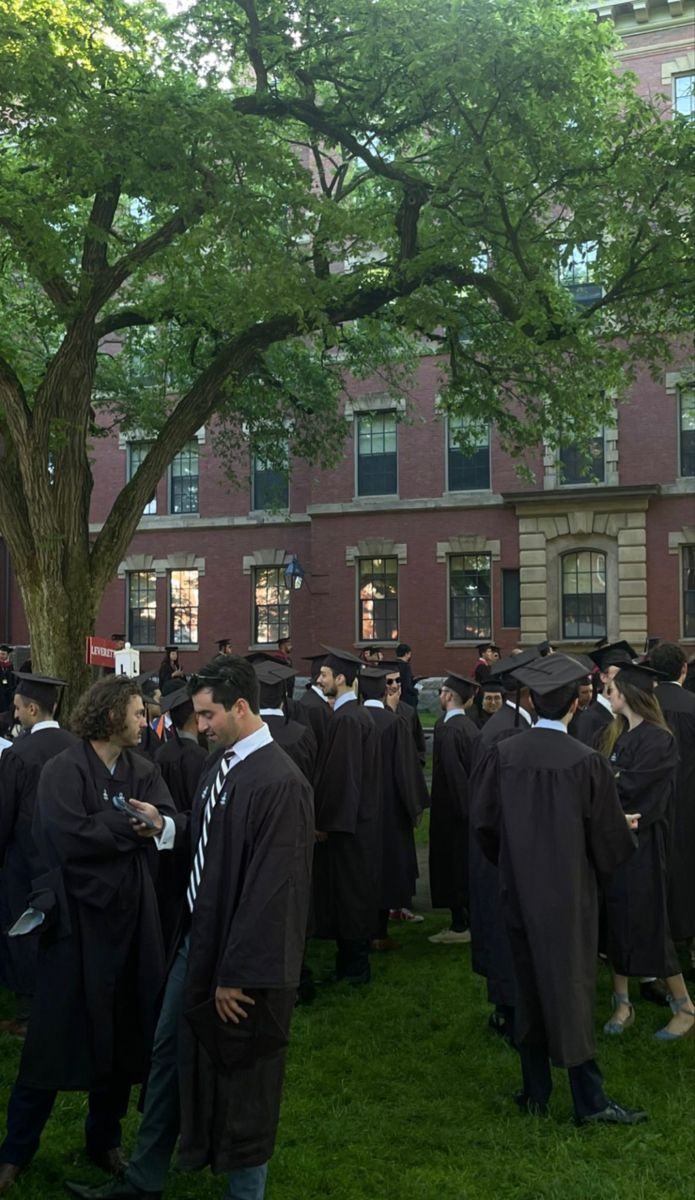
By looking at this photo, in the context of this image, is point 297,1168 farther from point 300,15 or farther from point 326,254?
point 300,15

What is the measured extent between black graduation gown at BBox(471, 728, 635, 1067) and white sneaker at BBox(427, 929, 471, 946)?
3445 millimetres

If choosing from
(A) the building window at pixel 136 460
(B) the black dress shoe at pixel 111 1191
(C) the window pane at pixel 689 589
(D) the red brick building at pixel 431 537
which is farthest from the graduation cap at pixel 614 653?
(A) the building window at pixel 136 460

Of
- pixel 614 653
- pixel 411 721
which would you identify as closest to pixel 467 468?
pixel 614 653

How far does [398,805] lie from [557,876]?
3759mm

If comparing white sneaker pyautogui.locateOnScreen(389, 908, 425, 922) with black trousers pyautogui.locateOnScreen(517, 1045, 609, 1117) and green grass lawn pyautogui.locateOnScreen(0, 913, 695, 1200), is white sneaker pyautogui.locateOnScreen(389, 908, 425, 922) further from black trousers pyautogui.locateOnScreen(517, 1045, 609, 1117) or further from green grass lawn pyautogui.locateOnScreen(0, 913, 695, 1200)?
black trousers pyautogui.locateOnScreen(517, 1045, 609, 1117)

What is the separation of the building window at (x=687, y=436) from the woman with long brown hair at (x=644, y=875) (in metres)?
19.8

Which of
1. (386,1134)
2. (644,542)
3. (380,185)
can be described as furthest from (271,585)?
(386,1134)

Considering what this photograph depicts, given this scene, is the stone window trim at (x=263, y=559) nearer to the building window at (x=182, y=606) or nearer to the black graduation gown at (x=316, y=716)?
the building window at (x=182, y=606)

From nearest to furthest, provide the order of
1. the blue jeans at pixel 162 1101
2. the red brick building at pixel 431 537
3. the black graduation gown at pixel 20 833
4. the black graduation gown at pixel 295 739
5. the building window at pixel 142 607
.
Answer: the blue jeans at pixel 162 1101
the black graduation gown at pixel 20 833
the black graduation gown at pixel 295 739
the red brick building at pixel 431 537
the building window at pixel 142 607

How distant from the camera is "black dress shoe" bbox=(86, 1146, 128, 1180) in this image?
4496 mm

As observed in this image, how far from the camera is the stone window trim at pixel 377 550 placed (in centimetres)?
2745

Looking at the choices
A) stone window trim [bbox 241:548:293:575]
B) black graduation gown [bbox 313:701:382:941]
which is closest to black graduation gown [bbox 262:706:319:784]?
black graduation gown [bbox 313:701:382:941]

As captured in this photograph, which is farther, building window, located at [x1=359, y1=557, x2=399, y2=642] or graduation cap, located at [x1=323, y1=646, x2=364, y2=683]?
building window, located at [x1=359, y1=557, x2=399, y2=642]

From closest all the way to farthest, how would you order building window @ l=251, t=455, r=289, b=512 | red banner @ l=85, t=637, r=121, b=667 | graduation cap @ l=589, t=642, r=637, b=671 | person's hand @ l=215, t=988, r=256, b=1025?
person's hand @ l=215, t=988, r=256, b=1025 → graduation cap @ l=589, t=642, r=637, b=671 → red banner @ l=85, t=637, r=121, b=667 → building window @ l=251, t=455, r=289, b=512
